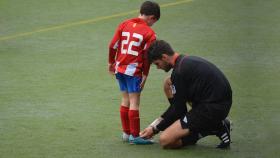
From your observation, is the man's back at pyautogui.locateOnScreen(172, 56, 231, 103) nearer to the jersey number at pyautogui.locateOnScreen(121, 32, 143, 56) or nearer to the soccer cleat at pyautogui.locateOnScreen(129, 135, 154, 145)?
the jersey number at pyautogui.locateOnScreen(121, 32, 143, 56)

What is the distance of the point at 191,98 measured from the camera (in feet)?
23.2

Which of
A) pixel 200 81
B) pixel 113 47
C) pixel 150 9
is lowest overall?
pixel 200 81

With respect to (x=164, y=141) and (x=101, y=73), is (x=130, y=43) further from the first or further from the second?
(x=101, y=73)

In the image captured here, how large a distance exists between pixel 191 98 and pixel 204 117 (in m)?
0.21

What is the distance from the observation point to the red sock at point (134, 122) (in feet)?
24.0

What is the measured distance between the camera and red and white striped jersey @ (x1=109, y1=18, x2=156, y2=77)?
7344 mm

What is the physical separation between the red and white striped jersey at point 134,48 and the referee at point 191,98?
1.11ft

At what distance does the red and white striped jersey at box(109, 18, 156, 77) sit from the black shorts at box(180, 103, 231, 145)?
644mm

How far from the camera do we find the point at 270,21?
12.6 metres

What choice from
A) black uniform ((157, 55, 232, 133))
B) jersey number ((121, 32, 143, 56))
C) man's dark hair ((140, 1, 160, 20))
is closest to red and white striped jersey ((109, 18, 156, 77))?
jersey number ((121, 32, 143, 56))

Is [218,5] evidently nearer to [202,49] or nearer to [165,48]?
[202,49]

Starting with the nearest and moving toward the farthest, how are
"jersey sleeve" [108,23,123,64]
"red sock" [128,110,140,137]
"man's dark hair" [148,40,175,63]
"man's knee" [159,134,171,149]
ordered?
"man's dark hair" [148,40,175,63] < "man's knee" [159,134,171,149] < "red sock" [128,110,140,137] < "jersey sleeve" [108,23,123,64]

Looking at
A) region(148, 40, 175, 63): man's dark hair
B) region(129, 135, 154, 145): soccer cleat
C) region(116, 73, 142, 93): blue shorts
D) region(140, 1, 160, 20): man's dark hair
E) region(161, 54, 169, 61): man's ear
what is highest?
region(140, 1, 160, 20): man's dark hair

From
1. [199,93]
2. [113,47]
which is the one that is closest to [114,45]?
[113,47]
